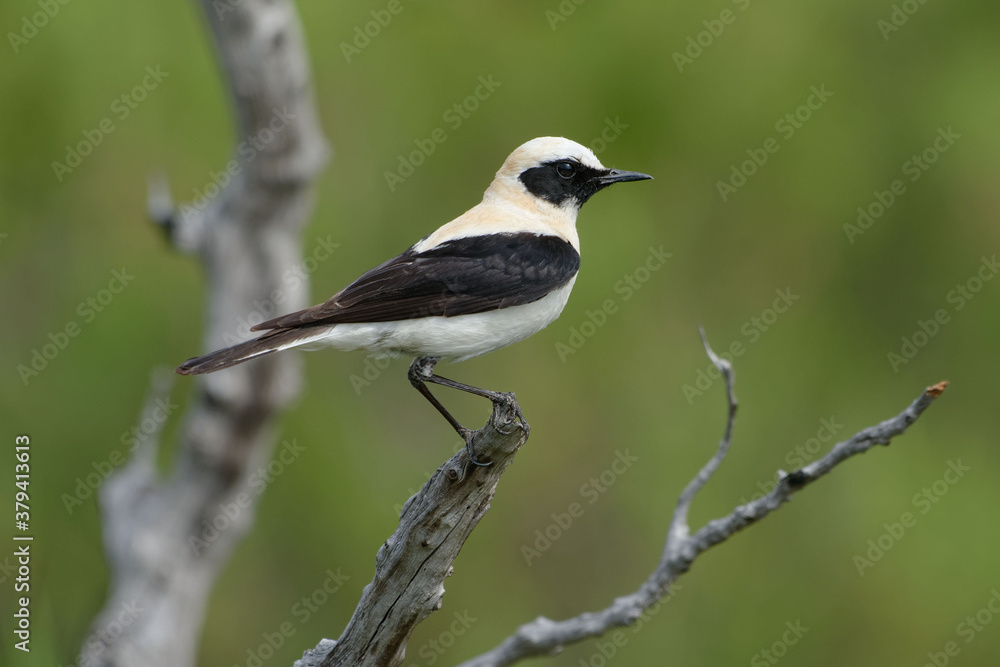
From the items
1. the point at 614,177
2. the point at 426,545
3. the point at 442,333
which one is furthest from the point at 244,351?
the point at 614,177

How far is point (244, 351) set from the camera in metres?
3.85

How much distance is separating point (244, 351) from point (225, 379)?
9.22ft

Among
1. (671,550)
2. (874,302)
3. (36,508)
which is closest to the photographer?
(671,550)

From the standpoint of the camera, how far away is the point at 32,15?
300 inches

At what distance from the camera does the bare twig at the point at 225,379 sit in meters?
6.10

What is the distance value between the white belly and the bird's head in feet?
2.42

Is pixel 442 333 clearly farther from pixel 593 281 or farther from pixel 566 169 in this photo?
pixel 593 281

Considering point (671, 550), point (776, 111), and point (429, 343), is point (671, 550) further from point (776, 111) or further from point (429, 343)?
point (776, 111)

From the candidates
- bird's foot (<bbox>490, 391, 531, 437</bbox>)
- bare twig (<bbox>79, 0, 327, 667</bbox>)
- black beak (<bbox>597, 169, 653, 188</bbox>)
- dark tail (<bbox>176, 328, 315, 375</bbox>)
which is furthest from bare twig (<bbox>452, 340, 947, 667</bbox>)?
bare twig (<bbox>79, 0, 327, 667</bbox>)

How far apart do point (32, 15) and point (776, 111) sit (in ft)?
19.2

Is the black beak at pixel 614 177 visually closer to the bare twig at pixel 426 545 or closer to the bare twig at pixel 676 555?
the bare twig at pixel 676 555

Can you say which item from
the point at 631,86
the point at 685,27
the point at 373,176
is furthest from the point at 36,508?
the point at 685,27

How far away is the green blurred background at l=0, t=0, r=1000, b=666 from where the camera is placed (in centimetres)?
763

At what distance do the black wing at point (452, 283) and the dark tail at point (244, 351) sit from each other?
0.16ft
